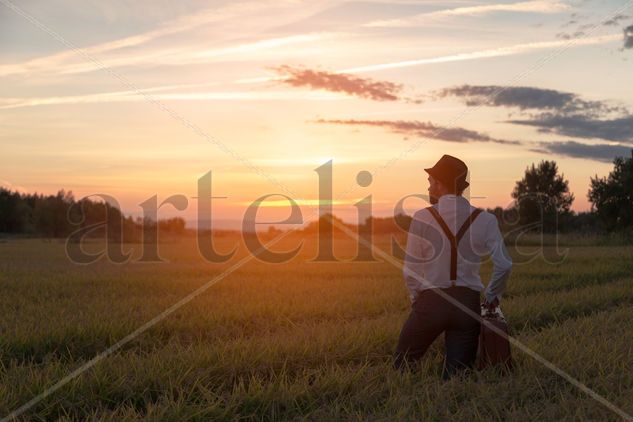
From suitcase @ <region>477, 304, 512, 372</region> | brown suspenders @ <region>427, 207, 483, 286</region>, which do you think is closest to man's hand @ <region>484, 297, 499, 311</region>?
suitcase @ <region>477, 304, 512, 372</region>

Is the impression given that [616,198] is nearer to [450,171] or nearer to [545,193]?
[545,193]

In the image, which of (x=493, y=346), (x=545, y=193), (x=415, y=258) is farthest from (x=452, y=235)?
(x=545, y=193)

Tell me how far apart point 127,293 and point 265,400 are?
8.88 meters

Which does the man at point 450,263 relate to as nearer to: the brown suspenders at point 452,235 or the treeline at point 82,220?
the brown suspenders at point 452,235

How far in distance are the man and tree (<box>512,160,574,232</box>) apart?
6021cm

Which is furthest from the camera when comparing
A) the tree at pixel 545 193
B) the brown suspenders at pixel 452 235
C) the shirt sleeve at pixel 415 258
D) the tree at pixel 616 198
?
the tree at pixel 545 193

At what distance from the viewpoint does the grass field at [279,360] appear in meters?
5.27

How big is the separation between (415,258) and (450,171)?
0.98 m

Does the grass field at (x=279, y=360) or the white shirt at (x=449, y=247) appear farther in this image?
the white shirt at (x=449, y=247)

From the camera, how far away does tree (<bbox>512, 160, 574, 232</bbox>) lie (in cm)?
6444

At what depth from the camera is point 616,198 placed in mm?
55156

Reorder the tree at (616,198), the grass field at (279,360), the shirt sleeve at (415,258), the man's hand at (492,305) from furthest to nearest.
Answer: the tree at (616,198) < the man's hand at (492,305) < the shirt sleeve at (415,258) < the grass field at (279,360)

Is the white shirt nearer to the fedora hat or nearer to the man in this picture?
the man

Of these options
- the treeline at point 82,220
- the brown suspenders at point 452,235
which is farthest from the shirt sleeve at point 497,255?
the treeline at point 82,220
